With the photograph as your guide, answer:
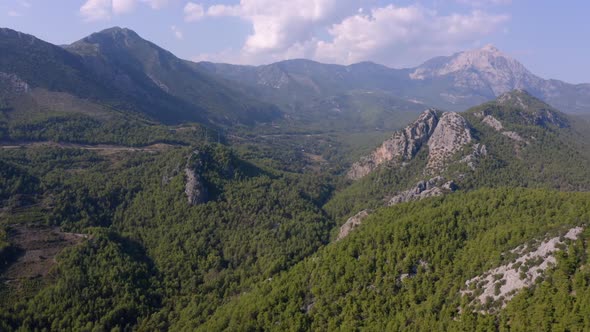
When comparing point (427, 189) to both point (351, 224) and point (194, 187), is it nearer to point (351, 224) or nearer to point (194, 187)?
point (351, 224)

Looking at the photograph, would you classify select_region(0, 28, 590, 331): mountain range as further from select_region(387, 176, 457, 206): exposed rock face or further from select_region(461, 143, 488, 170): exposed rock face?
select_region(387, 176, 457, 206): exposed rock face

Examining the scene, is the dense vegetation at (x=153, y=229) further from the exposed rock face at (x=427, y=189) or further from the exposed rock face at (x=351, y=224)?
the exposed rock face at (x=427, y=189)

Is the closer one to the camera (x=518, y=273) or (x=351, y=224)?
(x=518, y=273)

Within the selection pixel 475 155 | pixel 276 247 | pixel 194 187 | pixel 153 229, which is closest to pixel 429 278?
pixel 276 247

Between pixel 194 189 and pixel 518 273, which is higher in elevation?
pixel 518 273

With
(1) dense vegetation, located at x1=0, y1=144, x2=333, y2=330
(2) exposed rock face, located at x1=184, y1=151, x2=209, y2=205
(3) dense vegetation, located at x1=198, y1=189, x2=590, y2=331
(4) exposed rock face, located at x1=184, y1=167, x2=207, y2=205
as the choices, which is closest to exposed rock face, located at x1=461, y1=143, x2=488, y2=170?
(3) dense vegetation, located at x1=198, y1=189, x2=590, y2=331

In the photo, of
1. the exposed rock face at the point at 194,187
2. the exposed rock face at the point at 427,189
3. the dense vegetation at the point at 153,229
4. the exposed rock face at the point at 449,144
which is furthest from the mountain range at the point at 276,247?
the exposed rock face at the point at 449,144

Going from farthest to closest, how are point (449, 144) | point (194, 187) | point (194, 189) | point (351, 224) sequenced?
1. point (449, 144)
2. point (194, 187)
3. point (194, 189)
4. point (351, 224)

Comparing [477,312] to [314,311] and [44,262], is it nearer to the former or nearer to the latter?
[314,311]
